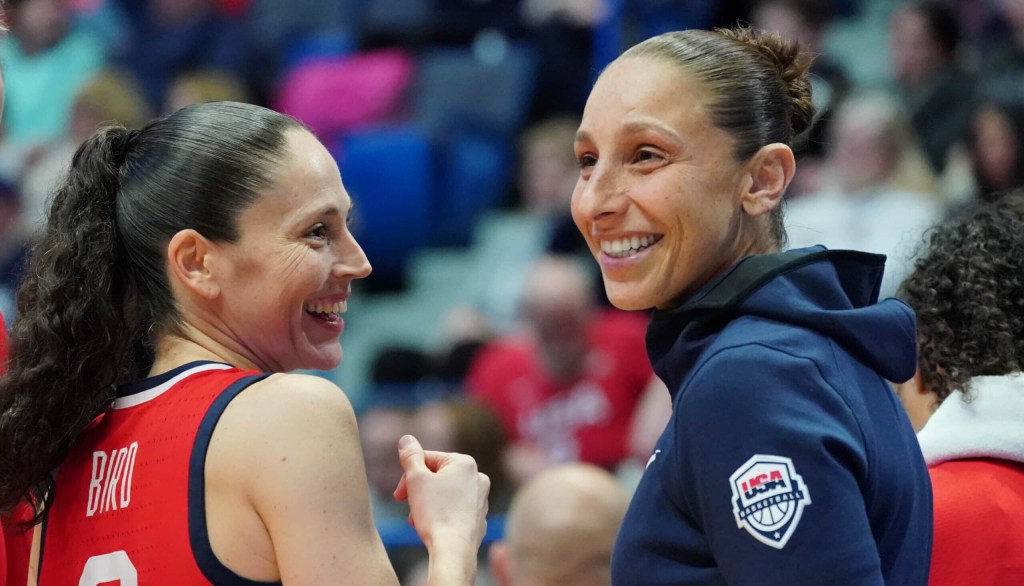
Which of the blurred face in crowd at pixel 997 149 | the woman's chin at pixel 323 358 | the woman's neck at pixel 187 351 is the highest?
the woman's neck at pixel 187 351

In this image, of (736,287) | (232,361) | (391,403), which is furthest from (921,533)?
(391,403)

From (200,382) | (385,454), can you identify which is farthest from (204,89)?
(200,382)

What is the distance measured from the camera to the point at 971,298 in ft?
7.23

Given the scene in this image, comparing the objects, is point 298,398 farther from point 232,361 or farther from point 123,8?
point 123,8

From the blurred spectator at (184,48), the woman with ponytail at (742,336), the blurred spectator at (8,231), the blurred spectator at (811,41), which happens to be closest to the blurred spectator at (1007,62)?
the blurred spectator at (811,41)

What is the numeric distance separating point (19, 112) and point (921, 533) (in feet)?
25.6

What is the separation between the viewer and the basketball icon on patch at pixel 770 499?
1652mm

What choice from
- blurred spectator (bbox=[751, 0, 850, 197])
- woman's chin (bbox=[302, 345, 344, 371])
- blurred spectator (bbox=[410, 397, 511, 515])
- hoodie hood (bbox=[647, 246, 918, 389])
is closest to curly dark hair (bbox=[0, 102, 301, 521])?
woman's chin (bbox=[302, 345, 344, 371])

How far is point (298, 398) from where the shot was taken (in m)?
1.82

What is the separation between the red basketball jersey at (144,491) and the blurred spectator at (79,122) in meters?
5.50

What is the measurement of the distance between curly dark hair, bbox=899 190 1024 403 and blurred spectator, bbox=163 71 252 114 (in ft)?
18.0

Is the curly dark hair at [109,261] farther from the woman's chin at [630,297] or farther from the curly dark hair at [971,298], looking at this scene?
the curly dark hair at [971,298]

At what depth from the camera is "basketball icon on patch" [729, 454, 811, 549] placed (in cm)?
165

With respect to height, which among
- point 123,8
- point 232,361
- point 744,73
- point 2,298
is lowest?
point 2,298
